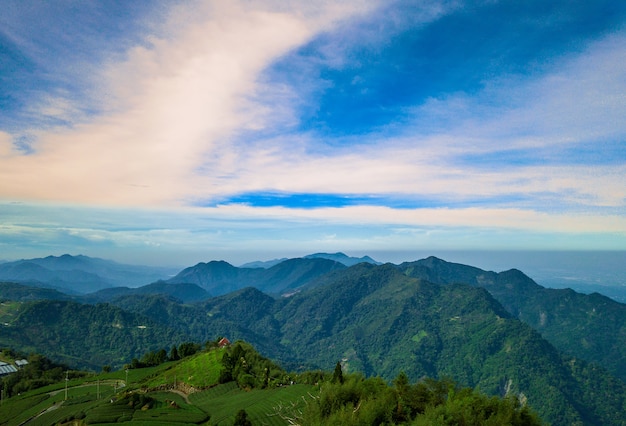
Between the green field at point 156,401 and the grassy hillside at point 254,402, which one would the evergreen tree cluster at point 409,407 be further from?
the green field at point 156,401

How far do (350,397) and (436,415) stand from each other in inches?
432

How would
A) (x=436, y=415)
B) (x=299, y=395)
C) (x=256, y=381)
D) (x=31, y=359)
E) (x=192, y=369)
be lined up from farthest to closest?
(x=31, y=359)
(x=192, y=369)
(x=256, y=381)
(x=299, y=395)
(x=436, y=415)

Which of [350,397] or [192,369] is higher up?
[350,397]

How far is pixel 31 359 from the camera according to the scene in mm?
128250

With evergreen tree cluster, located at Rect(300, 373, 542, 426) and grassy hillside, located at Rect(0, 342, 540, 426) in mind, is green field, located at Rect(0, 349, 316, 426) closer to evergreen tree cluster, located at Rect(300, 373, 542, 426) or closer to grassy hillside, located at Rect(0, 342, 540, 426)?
grassy hillside, located at Rect(0, 342, 540, 426)

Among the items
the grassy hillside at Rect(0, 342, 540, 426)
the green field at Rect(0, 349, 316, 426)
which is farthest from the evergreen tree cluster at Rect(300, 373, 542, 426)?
the green field at Rect(0, 349, 316, 426)

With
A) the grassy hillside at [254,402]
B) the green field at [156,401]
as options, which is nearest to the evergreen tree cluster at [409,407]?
the grassy hillside at [254,402]

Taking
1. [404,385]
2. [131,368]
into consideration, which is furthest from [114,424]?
[131,368]

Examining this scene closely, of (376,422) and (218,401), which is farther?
(218,401)

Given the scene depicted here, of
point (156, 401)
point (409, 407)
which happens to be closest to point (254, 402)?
point (156, 401)

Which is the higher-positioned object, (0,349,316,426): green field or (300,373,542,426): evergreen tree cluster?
(300,373,542,426): evergreen tree cluster

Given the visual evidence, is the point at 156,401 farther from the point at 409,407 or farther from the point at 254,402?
the point at 409,407

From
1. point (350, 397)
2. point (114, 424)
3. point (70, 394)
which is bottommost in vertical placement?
point (70, 394)

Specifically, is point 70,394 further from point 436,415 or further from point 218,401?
point 436,415
